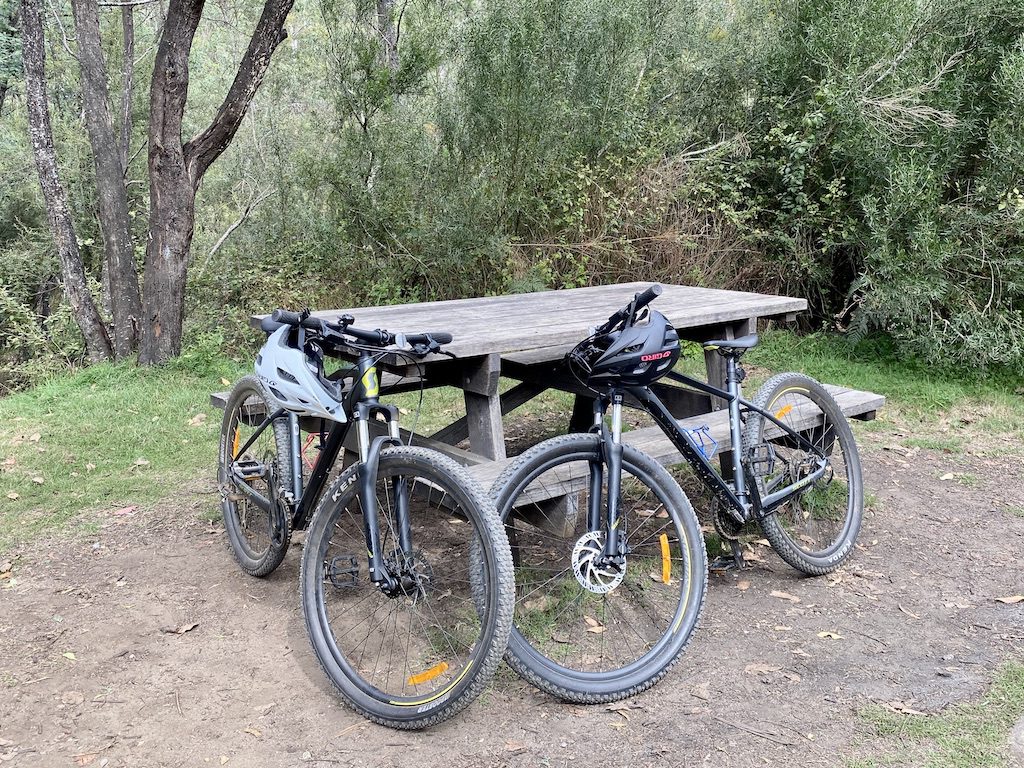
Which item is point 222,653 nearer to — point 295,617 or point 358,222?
point 295,617

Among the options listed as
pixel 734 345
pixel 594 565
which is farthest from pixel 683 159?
pixel 594 565

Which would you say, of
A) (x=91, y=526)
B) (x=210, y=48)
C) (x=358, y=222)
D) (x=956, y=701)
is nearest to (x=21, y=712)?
(x=91, y=526)

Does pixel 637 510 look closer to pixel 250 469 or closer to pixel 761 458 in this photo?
pixel 761 458

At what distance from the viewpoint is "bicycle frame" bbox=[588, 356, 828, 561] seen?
2.95 metres

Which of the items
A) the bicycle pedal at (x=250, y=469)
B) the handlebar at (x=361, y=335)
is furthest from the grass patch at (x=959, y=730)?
the bicycle pedal at (x=250, y=469)

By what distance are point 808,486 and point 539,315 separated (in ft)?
4.76

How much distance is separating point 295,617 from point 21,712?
3.15ft

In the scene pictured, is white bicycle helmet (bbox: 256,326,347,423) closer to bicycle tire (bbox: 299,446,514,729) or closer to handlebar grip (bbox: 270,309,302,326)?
handlebar grip (bbox: 270,309,302,326)

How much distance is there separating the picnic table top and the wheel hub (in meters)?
0.92

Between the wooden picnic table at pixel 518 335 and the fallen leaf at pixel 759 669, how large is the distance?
123cm

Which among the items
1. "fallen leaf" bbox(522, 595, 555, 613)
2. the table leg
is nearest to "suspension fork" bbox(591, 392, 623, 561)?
"fallen leaf" bbox(522, 595, 555, 613)

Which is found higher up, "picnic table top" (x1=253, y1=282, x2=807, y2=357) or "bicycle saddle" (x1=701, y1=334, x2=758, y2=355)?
"picnic table top" (x1=253, y1=282, x2=807, y2=357)

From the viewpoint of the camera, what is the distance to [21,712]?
2.88m

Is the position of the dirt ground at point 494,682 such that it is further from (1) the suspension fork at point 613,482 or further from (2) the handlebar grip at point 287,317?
(2) the handlebar grip at point 287,317
